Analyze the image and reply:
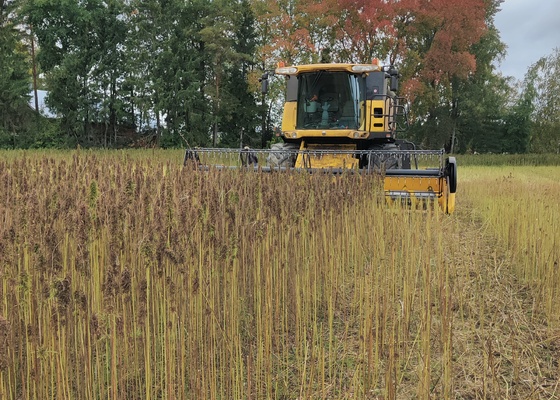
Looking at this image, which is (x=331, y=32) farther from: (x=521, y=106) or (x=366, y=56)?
(x=521, y=106)

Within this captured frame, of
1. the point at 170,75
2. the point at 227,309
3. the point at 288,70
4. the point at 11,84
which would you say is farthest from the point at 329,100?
the point at 11,84

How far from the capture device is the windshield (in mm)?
7652

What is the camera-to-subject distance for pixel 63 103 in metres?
25.6

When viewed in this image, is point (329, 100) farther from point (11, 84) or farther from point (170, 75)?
point (11, 84)

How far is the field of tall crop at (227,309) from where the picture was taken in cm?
→ 186

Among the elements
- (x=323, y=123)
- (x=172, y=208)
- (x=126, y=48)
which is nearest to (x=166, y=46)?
(x=126, y=48)

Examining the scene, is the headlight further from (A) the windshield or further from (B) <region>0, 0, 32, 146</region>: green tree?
(B) <region>0, 0, 32, 146</region>: green tree

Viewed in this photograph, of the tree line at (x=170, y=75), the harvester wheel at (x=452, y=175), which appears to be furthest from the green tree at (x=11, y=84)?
the harvester wheel at (x=452, y=175)

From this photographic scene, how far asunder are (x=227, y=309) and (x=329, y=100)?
577cm

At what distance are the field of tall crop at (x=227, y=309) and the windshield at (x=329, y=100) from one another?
380 cm

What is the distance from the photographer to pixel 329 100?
784cm

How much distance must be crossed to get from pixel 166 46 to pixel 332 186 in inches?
935

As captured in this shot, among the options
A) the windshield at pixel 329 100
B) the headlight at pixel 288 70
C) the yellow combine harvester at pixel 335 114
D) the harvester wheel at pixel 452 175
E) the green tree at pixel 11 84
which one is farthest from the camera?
the green tree at pixel 11 84

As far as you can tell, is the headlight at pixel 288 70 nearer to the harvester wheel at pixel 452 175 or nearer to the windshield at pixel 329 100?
the windshield at pixel 329 100
